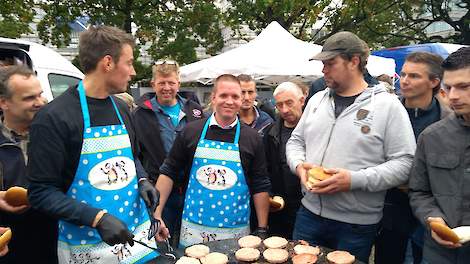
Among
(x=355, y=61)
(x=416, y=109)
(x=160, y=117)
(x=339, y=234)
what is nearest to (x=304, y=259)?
(x=339, y=234)

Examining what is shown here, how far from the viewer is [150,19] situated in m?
13.6

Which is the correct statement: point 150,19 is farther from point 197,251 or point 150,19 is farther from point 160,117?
point 197,251

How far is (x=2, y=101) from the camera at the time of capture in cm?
241

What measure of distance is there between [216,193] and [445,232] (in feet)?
4.43

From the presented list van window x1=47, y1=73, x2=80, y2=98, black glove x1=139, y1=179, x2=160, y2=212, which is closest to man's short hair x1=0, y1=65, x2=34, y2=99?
black glove x1=139, y1=179, x2=160, y2=212

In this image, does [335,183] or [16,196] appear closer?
[16,196]

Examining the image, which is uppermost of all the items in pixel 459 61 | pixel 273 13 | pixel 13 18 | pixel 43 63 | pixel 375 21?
pixel 375 21

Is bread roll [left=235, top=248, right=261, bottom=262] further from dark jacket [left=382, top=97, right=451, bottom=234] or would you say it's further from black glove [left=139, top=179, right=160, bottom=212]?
dark jacket [left=382, top=97, right=451, bottom=234]

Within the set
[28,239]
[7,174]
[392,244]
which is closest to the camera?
[7,174]

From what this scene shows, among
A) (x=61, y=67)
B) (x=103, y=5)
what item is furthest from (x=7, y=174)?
(x=103, y=5)

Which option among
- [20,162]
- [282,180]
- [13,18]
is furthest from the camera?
[13,18]

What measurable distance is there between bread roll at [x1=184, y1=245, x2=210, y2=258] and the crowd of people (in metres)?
0.20

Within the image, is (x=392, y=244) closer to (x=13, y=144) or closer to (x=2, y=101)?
(x=13, y=144)

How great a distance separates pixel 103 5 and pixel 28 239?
11978 millimetres
